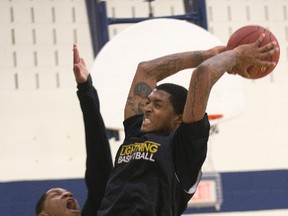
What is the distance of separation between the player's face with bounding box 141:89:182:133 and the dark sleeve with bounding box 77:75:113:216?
0.89ft

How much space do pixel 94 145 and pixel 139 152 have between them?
1.17ft

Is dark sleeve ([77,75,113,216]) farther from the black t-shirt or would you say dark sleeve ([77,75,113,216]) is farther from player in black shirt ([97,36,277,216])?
the black t-shirt

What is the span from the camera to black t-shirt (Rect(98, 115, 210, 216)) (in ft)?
10.9

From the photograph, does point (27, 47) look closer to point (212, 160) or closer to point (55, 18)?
point (55, 18)

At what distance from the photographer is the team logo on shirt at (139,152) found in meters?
3.38

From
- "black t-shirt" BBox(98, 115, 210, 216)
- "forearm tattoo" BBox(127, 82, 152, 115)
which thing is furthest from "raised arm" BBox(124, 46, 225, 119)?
"black t-shirt" BBox(98, 115, 210, 216)

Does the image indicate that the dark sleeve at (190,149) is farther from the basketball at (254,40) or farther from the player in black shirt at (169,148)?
the basketball at (254,40)

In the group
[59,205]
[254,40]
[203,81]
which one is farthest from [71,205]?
[254,40]

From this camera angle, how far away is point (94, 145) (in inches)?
145

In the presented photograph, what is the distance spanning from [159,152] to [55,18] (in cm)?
504

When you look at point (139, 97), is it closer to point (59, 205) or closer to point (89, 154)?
point (89, 154)

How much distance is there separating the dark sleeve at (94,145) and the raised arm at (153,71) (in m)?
0.24

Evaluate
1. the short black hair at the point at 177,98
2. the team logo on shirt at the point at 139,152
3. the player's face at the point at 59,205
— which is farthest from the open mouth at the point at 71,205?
the short black hair at the point at 177,98

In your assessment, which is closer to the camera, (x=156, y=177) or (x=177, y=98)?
(x=156, y=177)
